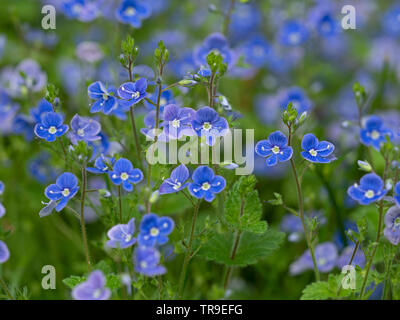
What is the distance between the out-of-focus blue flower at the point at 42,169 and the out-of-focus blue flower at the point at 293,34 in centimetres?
170

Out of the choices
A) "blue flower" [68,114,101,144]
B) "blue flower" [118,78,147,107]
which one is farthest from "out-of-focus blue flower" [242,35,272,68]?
"blue flower" [118,78,147,107]

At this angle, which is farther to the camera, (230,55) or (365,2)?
(365,2)

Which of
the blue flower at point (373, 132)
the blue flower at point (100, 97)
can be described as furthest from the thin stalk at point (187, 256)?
the blue flower at point (373, 132)

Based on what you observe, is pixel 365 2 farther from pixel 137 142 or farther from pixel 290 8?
pixel 137 142

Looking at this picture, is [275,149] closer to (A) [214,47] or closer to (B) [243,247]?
(B) [243,247]

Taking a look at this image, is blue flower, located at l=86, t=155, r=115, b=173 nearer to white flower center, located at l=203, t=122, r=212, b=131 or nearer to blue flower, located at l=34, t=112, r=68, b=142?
blue flower, located at l=34, t=112, r=68, b=142

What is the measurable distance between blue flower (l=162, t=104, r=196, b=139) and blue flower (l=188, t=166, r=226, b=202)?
127 millimetres

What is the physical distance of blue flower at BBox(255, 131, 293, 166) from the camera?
5.64 feet

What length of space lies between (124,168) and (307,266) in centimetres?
116

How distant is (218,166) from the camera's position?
1885 millimetres

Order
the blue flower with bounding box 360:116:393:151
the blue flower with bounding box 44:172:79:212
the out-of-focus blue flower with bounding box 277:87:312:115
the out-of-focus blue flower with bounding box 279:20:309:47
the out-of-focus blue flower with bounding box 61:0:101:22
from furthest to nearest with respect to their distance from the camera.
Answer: the out-of-focus blue flower with bounding box 279:20:309:47, the out-of-focus blue flower with bounding box 277:87:312:115, the out-of-focus blue flower with bounding box 61:0:101:22, the blue flower with bounding box 360:116:393:151, the blue flower with bounding box 44:172:79:212
